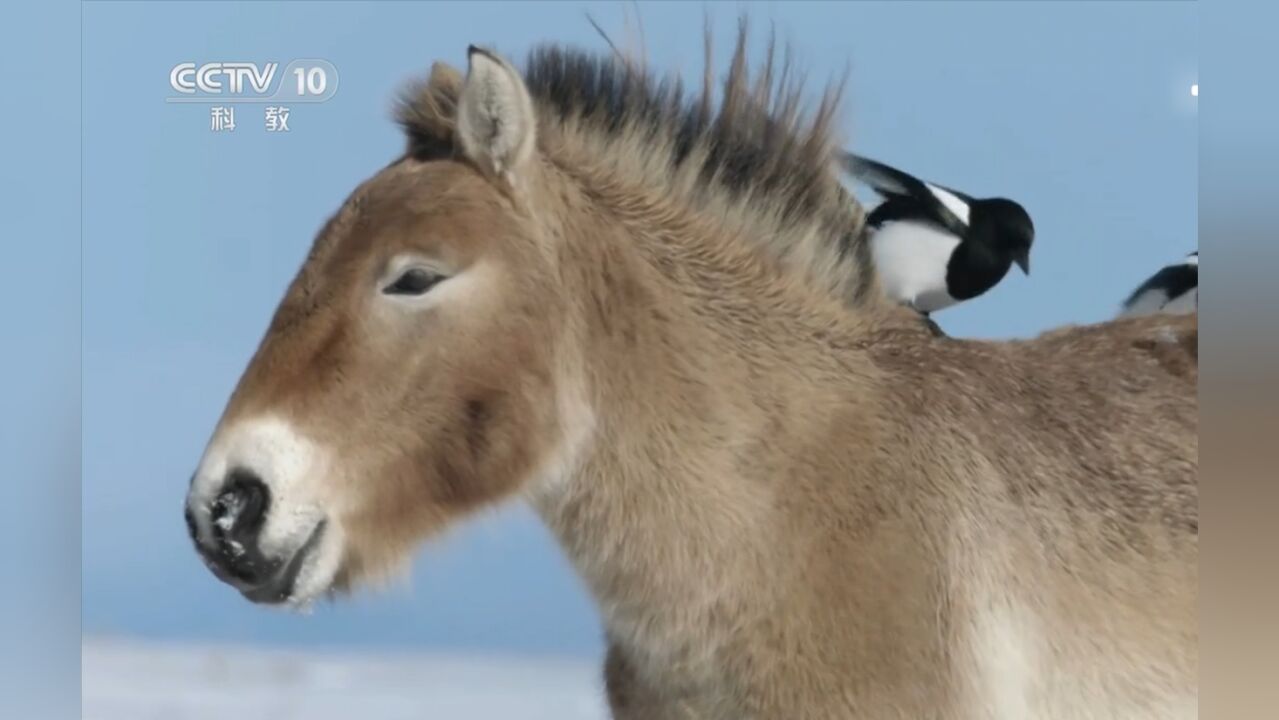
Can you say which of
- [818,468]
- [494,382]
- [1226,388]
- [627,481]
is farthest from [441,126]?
[1226,388]

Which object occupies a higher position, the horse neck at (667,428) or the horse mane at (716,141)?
the horse mane at (716,141)

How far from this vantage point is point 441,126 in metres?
1.61

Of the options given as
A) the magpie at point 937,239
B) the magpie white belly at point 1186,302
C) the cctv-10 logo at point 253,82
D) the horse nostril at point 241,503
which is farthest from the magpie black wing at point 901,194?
the horse nostril at point 241,503

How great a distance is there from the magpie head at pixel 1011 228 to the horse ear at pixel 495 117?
70 centimetres

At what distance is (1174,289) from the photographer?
1.76 meters

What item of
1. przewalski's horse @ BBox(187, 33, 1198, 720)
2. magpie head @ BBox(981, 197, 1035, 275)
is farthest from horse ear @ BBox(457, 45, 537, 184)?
magpie head @ BBox(981, 197, 1035, 275)

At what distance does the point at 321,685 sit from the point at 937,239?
45.4 inches

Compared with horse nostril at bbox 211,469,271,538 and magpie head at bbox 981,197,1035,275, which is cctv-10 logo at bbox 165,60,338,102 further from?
magpie head at bbox 981,197,1035,275

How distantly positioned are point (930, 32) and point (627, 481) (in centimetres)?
82

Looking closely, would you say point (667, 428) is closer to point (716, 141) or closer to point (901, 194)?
point (716, 141)

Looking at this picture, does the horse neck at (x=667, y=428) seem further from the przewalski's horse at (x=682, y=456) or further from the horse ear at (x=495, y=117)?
the horse ear at (x=495, y=117)

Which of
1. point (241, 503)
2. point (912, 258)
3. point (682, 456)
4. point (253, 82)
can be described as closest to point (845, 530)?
point (682, 456)

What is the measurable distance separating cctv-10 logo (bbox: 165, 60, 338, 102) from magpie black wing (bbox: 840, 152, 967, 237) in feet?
2.66

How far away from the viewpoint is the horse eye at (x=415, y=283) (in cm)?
151
